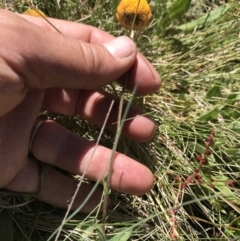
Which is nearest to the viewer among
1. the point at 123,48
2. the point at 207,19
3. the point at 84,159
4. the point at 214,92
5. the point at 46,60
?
the point at 46,60

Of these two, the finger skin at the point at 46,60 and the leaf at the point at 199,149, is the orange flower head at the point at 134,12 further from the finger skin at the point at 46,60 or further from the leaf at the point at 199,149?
the leaf at the point at 199,149

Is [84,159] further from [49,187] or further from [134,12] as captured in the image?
[134,12]

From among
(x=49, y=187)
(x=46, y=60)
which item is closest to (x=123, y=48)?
(x=46, y=60)

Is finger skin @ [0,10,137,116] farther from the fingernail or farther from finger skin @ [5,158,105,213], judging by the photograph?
finger skin @ [5,158,105,213]

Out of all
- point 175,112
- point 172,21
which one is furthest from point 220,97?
point 172,21

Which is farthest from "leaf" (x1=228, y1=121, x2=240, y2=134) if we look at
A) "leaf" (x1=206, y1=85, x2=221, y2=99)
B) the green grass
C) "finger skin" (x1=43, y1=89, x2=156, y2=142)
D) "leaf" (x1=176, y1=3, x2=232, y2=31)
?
"leaf" (x1=176, y1=3, x2=232, y2=31)

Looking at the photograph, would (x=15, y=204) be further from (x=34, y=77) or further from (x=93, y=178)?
(x=34, y=77)
